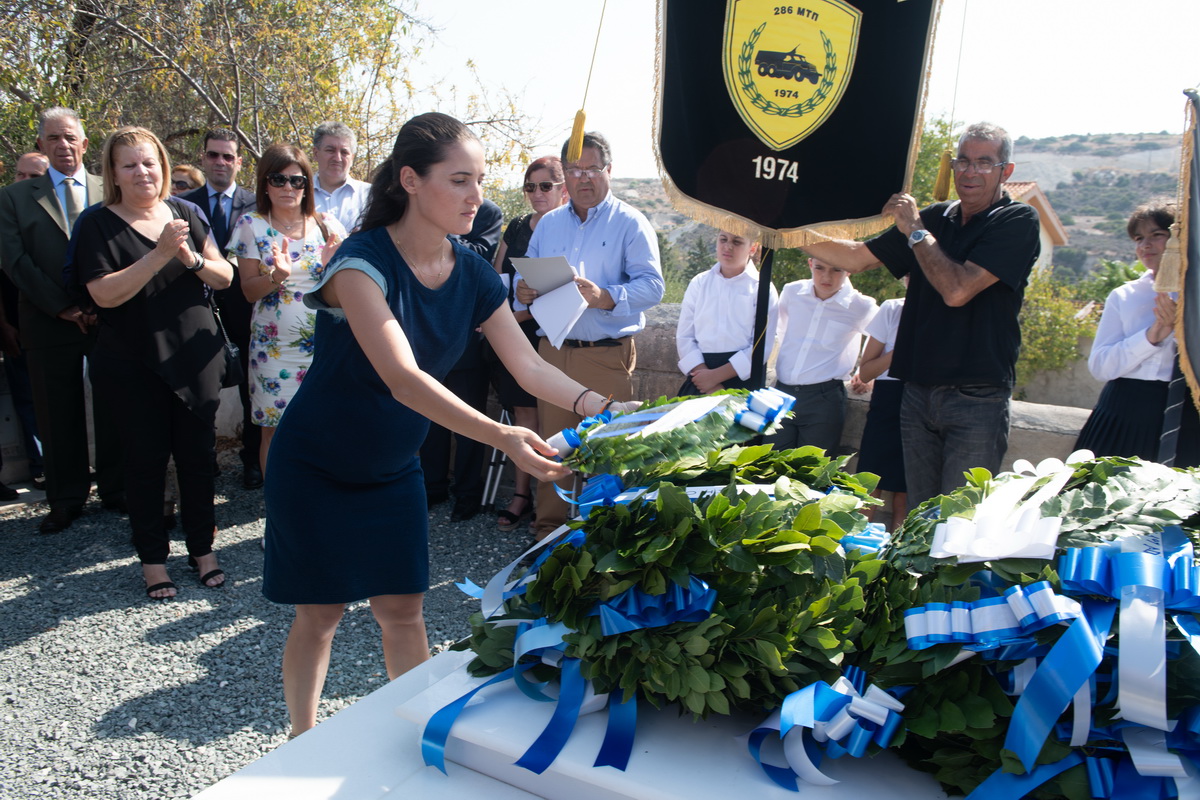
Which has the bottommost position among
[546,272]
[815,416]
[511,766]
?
[511,766]

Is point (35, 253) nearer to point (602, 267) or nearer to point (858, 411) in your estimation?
point (602, 267)

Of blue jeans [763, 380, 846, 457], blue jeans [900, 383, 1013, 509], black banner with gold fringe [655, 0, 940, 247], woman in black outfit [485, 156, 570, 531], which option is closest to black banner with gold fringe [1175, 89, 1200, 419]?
blue jeans [900, 383, 1013, 509]

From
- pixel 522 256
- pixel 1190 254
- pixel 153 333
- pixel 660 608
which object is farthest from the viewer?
pixel 522 256

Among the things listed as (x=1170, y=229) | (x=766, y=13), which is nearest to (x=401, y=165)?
(x=766, y=13)

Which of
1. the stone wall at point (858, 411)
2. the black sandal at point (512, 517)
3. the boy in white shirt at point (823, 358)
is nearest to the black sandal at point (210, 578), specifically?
the black sandal at point (512, 517)

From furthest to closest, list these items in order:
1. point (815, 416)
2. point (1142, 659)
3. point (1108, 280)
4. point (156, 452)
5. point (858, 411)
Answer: point (1108, 280), point (858, 411), point (815, 416), point (156, 452), point (1142, 659)

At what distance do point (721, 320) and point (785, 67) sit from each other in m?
1.56

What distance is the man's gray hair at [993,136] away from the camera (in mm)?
3545

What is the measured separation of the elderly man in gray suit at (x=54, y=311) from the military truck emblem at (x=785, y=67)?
3971 mm

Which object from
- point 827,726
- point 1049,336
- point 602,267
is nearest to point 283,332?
point 602,267

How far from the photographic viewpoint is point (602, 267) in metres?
4.76

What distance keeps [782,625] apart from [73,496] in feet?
16.4

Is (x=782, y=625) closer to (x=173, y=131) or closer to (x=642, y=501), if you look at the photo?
(x=642, y=501)

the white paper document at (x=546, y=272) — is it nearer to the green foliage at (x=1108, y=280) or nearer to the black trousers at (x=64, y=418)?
the black trousers at (x=64, y=418)
